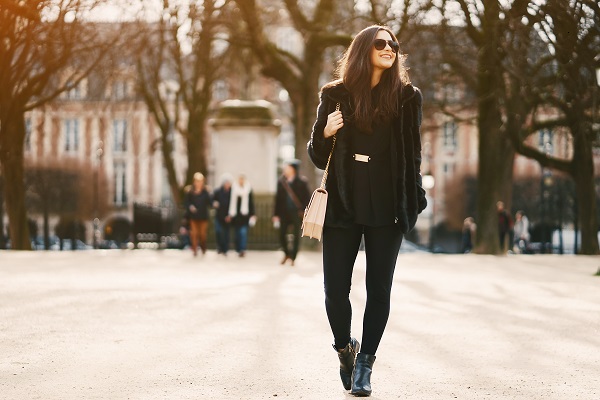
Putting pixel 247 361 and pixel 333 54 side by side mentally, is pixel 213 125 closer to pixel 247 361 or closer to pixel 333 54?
pixel 333 54

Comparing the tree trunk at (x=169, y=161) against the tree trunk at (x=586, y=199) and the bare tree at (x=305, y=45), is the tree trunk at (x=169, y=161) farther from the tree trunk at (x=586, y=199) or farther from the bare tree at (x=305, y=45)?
the tree trunk at (x=586, y=199)

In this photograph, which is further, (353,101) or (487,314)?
(487,314)

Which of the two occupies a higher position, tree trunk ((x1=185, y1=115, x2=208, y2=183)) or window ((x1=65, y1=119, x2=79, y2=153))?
window ((x1=65, y1=119, x2=79, y2=153))

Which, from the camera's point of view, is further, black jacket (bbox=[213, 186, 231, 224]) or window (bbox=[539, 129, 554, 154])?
window (bbox=[539, 129, 554, 154])

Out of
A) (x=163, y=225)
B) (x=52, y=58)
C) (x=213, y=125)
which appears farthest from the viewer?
(x=163, y=225)

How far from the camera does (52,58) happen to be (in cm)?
1864

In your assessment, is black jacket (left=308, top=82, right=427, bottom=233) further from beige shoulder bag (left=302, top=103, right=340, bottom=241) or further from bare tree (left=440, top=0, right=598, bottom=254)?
bare tree (left=440, top=0, right=598, bottom=254)

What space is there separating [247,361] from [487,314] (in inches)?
151

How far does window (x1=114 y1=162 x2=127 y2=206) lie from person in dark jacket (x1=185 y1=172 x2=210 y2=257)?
62812mm

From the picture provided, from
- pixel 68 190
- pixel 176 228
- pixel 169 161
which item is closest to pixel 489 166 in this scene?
pixel 176 228

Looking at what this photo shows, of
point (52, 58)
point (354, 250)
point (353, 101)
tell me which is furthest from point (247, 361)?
point (52, 58)

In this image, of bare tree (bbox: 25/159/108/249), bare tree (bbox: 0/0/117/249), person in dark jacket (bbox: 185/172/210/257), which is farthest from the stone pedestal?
bare tree (bbox: 25/159/108/249)

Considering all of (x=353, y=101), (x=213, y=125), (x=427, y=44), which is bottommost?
(x=353, y=101)

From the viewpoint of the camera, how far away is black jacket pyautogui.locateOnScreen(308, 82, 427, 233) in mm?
5547
